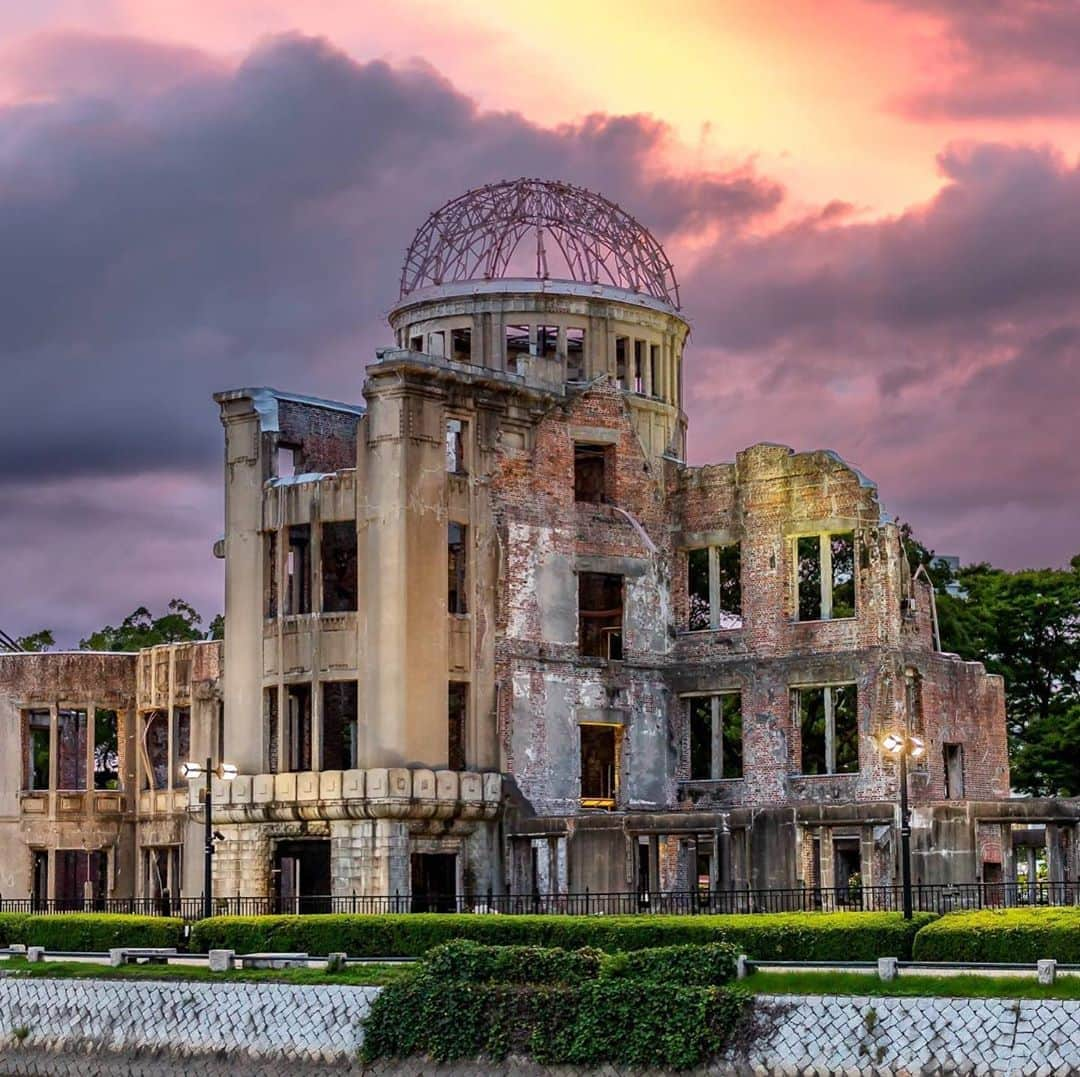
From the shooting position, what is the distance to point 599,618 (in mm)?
57875

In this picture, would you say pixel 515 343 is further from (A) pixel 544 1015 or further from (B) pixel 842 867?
(A) pixel 544 1015

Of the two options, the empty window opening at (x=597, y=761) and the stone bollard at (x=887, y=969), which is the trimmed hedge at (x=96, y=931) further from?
the stone bollard at (x=887, y=969)

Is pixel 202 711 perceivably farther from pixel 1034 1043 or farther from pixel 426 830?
pixel 1034 1043

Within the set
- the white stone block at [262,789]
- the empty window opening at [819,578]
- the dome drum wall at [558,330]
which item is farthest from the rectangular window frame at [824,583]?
the white stone block at [262,789]

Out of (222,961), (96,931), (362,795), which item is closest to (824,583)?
(362,795)

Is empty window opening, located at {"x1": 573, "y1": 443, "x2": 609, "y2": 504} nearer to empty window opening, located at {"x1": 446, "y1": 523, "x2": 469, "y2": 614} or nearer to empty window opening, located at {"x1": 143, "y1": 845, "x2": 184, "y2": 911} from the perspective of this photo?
empty window opening, located at {"x1": 446, "y1": 523, "x2": 469, "y2": 614}

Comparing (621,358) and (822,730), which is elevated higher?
(621,358)

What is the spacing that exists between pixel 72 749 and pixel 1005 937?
39279 mm

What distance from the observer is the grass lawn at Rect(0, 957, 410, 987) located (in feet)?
122

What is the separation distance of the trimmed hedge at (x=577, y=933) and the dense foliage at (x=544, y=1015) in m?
2.06

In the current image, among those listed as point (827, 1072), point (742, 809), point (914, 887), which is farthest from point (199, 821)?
point (827, 1072)

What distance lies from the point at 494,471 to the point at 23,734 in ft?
52.6

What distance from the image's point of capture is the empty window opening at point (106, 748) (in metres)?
73.9

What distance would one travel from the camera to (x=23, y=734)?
6022 centimetres
